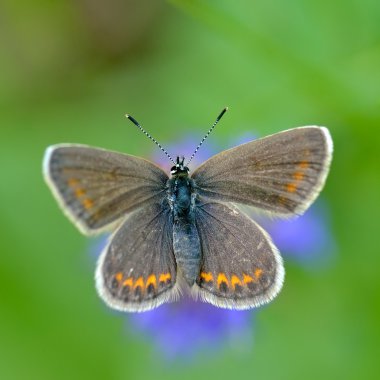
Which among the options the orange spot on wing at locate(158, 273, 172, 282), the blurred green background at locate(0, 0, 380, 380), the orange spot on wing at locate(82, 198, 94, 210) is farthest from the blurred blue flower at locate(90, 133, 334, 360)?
the orange spot on wing at locate(82, 198, 94, 210)

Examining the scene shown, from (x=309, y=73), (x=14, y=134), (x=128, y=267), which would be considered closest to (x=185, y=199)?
(x=128, y=267)

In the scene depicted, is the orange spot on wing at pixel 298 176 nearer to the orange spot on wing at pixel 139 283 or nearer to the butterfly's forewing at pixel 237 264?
the butterfly's forewing at pixel 237 264

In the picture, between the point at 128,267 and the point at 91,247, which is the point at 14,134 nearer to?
the point at 91,247

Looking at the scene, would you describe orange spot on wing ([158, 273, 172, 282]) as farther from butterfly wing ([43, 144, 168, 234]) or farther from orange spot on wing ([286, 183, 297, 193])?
orange spot on wing ([286, 183, 297, 193])

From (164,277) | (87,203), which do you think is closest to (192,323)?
(164,277)

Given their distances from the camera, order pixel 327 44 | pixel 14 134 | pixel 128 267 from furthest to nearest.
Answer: pixel 14 134, pixel 327 44, pixel 128 267

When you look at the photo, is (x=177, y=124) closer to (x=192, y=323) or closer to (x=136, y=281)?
(x=192, y=323)
